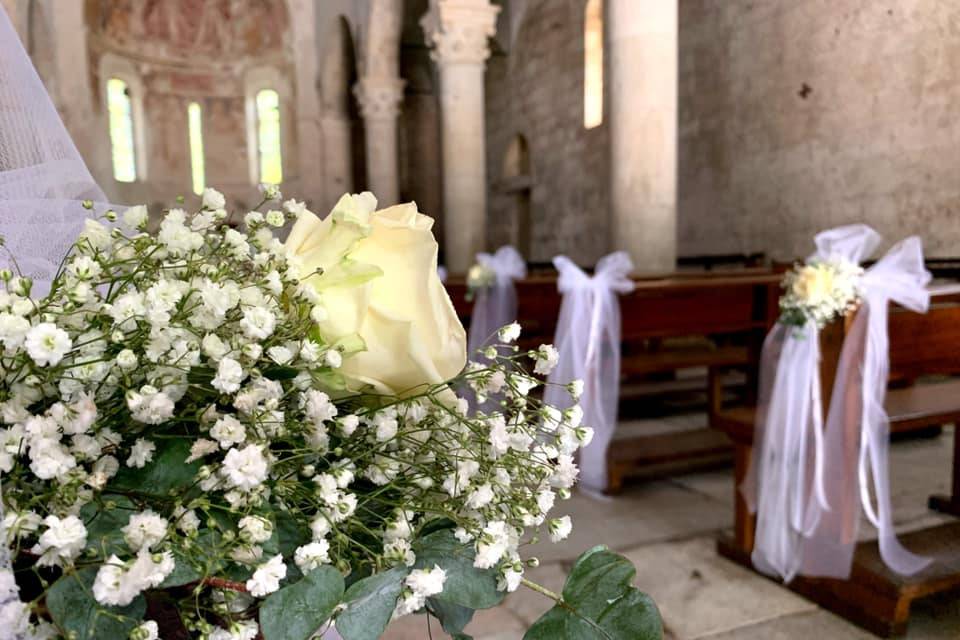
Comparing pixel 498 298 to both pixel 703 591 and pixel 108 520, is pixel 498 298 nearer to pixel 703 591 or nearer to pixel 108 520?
pixel 703 591

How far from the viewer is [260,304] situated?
54 cm

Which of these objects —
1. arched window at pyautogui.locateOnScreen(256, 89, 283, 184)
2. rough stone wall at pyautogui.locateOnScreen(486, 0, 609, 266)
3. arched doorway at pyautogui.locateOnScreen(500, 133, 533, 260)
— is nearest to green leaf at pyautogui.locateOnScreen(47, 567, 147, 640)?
rough stone wall at pyautogui.locateOnScreen(486, 0, 609, 266)

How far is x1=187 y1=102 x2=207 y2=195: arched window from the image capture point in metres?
14.1

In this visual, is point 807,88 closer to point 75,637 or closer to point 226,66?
point 75,637

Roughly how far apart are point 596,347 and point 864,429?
4.84 ft

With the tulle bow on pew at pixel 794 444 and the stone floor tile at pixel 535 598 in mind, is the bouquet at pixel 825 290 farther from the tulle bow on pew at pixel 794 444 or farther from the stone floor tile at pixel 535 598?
the stone floor tile at pixel 535 598

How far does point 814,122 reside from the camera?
8.10m

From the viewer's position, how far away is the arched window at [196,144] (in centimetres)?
1414

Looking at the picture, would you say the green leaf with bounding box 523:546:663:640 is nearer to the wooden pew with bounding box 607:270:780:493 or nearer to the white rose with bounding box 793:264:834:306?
the white rose with bounding box 793:264:834:306

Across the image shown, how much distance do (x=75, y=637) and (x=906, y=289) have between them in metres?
2.84

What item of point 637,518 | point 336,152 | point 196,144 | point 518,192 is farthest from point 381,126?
point 637,518

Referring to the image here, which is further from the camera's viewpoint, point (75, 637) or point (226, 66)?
point (226, 66)

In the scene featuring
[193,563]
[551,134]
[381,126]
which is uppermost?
[381,126]

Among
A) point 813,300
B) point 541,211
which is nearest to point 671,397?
point 813,300
